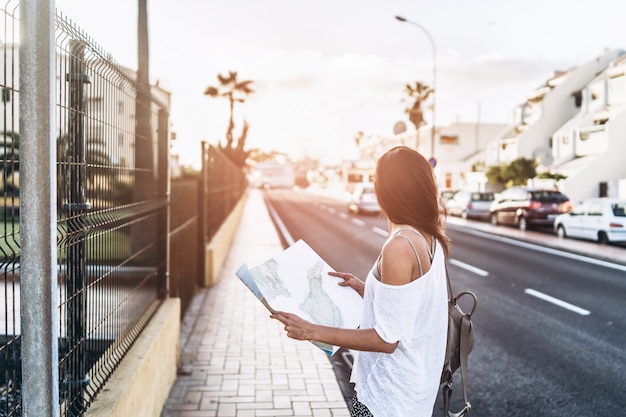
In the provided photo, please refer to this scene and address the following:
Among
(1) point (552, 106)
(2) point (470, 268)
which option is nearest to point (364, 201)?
(2) point (470, 268)

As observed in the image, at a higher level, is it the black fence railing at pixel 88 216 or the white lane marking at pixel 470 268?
the black fence railing at pixel 88 216

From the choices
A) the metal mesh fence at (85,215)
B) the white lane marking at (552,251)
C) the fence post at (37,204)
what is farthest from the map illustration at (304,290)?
the white lane marking at (552,251)

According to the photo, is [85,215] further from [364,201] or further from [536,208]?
[364,201]

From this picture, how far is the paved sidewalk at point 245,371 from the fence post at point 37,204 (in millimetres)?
2814

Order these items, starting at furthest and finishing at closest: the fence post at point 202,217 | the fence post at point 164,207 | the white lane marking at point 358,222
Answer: the white lane marking at point 358,222
the fence post at point 202,217
the fence post at point 164,207

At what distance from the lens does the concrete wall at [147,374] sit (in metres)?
3.53

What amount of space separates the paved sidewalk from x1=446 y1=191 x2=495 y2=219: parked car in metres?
24.2

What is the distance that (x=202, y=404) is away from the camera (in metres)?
5.28

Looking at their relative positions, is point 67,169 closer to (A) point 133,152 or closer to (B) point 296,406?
(A) point 133,152

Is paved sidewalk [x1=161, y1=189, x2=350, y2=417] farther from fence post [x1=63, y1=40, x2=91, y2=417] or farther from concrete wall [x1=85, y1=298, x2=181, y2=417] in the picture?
fence post [x1=63, y1=40, x2=91, y2=417]

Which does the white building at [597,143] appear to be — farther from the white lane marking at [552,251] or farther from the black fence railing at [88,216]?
the black fence railing at [88,216]

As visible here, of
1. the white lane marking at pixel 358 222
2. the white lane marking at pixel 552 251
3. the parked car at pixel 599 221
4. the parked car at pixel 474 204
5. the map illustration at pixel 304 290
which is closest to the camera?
the map illustration at pixel 304 290

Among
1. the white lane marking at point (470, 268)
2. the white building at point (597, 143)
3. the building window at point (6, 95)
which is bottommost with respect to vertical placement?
the white lane marking at point (470, 268)

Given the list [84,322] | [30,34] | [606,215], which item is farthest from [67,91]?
[606,215]
